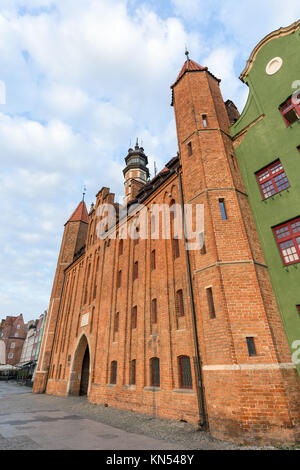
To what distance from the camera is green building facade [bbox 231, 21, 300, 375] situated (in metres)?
9.52

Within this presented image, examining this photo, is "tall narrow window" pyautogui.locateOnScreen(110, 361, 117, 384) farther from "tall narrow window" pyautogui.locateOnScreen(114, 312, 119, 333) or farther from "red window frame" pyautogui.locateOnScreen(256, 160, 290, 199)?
"red window frame" pyautogui.locateOnScreen(256, 160, 290, 199)

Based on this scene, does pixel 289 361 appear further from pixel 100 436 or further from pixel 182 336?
pixel 100 436

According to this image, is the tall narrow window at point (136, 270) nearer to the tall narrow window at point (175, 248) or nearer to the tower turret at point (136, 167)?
the tall narrow window at point (175, 248)

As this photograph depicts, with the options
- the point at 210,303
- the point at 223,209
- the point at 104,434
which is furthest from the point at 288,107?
the point at 104,434

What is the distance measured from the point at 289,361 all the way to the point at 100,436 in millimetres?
7003

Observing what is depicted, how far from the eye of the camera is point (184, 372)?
1098 centimetres

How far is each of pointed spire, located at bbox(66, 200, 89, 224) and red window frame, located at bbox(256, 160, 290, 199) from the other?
27779 millimetres

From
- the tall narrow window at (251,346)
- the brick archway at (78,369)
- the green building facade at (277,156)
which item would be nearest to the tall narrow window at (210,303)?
the tall narrow window at (251,346)

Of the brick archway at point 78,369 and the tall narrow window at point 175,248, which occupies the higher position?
the tall narrow window at point 175,248

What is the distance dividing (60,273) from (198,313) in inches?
987

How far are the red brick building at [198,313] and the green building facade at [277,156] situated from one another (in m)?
0.50

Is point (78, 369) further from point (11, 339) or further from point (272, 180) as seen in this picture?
point (11, 339)

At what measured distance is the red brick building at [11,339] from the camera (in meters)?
66.7
